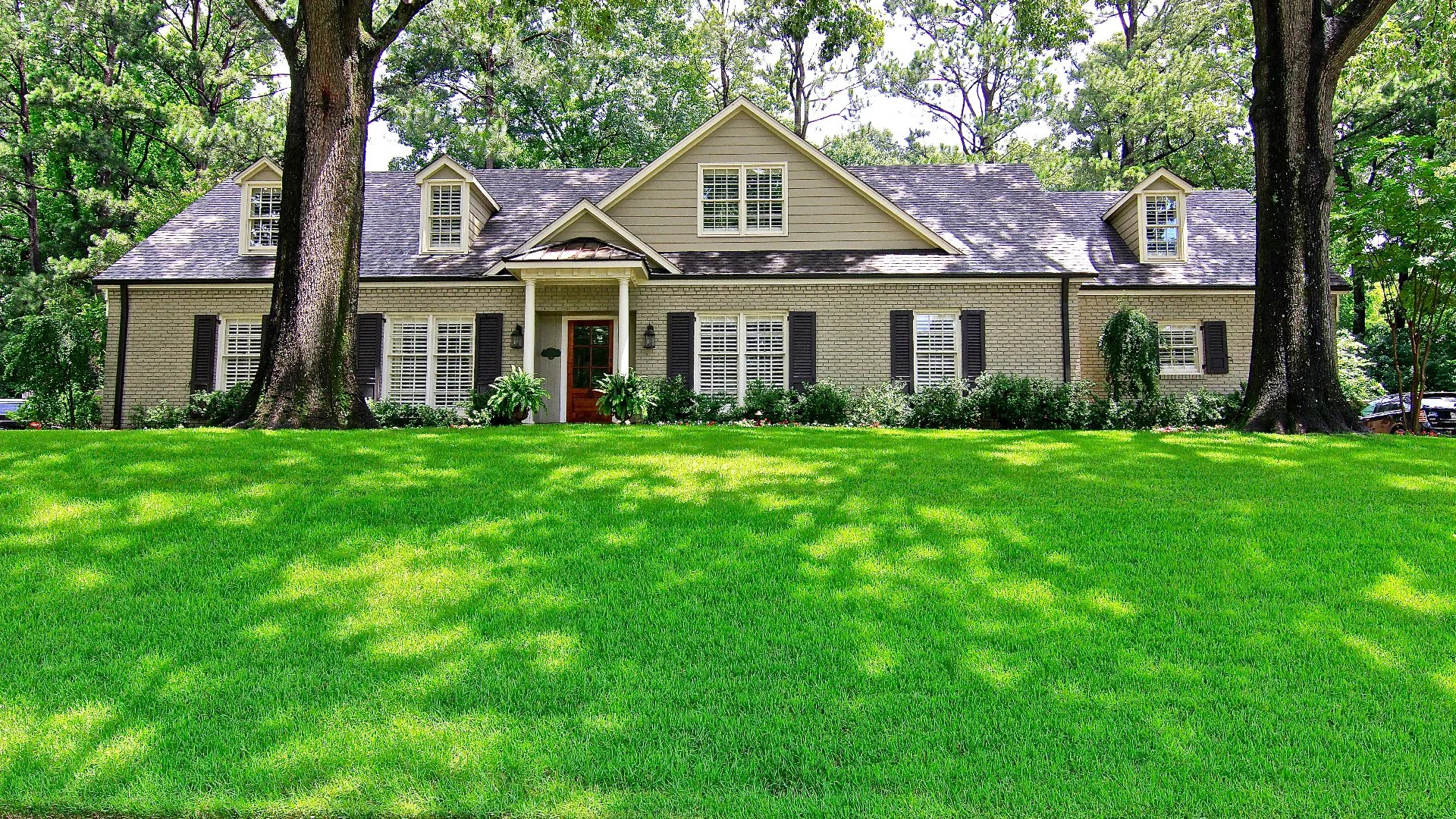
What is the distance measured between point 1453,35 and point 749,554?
17808 millimetres

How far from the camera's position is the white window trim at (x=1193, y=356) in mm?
17266

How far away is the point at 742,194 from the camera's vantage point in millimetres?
17062

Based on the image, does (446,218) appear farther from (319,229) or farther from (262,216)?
(319,229)

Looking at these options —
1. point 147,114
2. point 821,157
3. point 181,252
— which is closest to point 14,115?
point 147,114

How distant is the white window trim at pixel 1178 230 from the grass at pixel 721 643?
11669 millimetres

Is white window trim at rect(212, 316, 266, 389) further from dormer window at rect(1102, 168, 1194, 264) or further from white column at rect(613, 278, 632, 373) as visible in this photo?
dormer window at rect(1102, 168, 1194, 264)

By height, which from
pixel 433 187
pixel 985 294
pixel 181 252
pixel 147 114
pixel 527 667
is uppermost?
pixel 147 114

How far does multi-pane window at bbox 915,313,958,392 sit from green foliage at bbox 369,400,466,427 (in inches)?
339

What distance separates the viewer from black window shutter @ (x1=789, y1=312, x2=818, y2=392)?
52.8 feet

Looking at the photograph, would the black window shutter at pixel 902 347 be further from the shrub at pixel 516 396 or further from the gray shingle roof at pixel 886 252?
the shrub at pixel 516 396

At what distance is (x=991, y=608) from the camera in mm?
4793

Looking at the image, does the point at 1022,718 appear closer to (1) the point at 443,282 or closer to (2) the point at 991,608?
(2) the point at 991,608

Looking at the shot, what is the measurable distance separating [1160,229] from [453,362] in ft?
48.7

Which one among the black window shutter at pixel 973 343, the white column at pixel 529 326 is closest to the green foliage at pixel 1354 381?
the black window shutter at pixel 973 343
